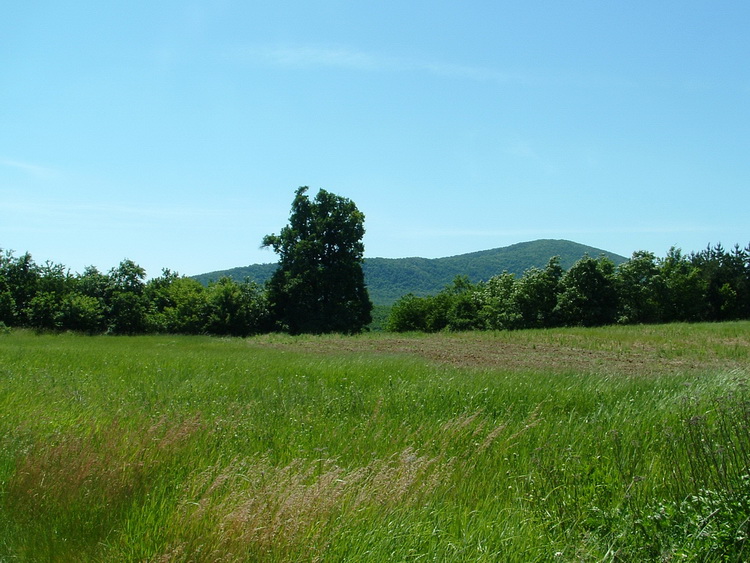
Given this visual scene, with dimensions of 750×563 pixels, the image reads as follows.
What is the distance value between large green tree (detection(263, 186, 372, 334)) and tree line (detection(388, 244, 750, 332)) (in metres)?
10.3

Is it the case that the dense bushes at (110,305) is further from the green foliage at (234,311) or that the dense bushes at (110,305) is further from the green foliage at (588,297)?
the green foliage at (588,297)

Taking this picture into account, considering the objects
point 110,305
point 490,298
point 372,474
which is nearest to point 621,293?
point 490,298

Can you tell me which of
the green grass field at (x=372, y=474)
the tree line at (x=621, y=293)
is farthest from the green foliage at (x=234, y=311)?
the green grass field at (x=372, y=474)

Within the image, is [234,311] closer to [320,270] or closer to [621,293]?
[320,270]

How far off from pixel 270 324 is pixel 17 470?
137ft

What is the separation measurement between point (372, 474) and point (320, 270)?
41.8 metres

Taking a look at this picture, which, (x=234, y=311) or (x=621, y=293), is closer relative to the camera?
(x=234, y=311)

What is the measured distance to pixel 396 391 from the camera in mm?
10492

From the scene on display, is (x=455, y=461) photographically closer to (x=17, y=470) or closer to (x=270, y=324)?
(x=17, y=470)

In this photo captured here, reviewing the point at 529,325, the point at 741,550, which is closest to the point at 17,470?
the point at 741,550

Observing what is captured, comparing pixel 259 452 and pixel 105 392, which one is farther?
pixel 105 392

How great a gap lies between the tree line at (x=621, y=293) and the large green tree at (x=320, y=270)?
33.6 ft

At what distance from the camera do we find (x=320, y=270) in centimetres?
4684

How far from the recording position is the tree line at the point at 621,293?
47812mm
